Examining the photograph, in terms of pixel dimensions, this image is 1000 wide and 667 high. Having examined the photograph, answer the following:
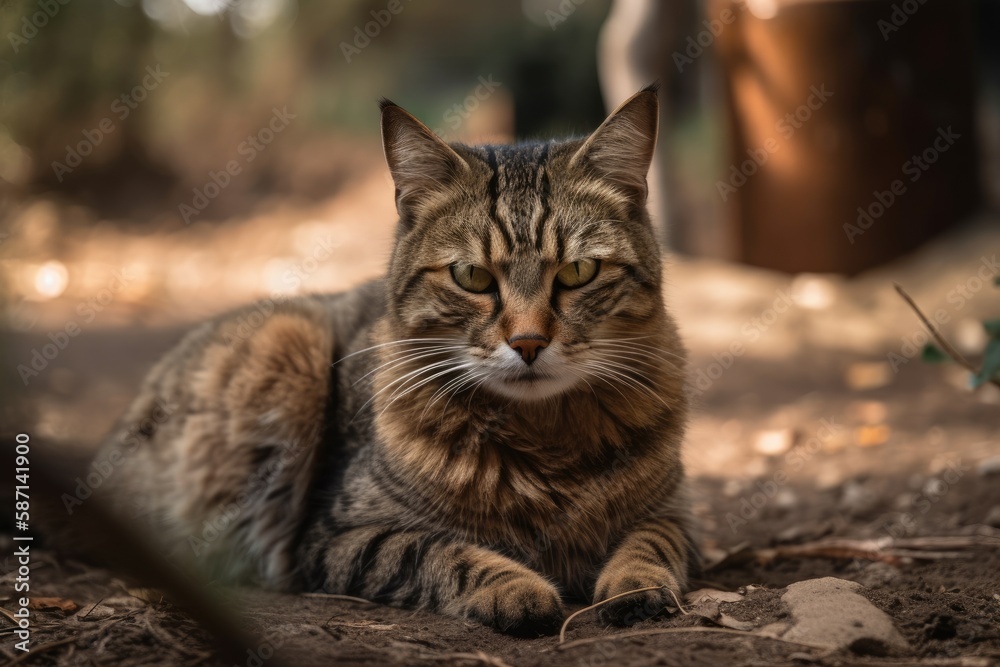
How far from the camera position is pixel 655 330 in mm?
2926

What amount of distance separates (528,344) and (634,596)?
29.4 inches

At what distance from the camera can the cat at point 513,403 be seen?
104 inches

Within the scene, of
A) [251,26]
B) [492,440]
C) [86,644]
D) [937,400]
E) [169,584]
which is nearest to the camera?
[169,584]

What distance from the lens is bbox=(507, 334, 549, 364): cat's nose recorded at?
253 centimetres

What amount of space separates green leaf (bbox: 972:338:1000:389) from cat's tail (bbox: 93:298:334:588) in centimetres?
228

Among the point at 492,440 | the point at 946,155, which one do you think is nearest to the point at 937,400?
the point at 946,155

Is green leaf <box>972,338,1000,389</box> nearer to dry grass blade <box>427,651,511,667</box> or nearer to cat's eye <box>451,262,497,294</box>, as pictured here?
cat's eye <box>451,262,497,294</box>

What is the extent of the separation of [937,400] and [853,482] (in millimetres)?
1376

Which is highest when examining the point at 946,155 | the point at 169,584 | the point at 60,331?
the point at 946,155

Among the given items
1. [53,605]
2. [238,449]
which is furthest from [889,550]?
[53,605]

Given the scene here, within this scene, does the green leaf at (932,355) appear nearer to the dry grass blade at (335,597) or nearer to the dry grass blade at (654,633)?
the dry grass blade at (654,633)

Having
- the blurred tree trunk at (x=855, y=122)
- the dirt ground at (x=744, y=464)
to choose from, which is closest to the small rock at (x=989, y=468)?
the dirt ground at (x=744, y=464)

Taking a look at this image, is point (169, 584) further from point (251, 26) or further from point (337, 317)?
point (251, 26)

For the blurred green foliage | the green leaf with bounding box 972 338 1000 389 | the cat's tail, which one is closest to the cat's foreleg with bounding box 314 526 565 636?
the cat's tail
